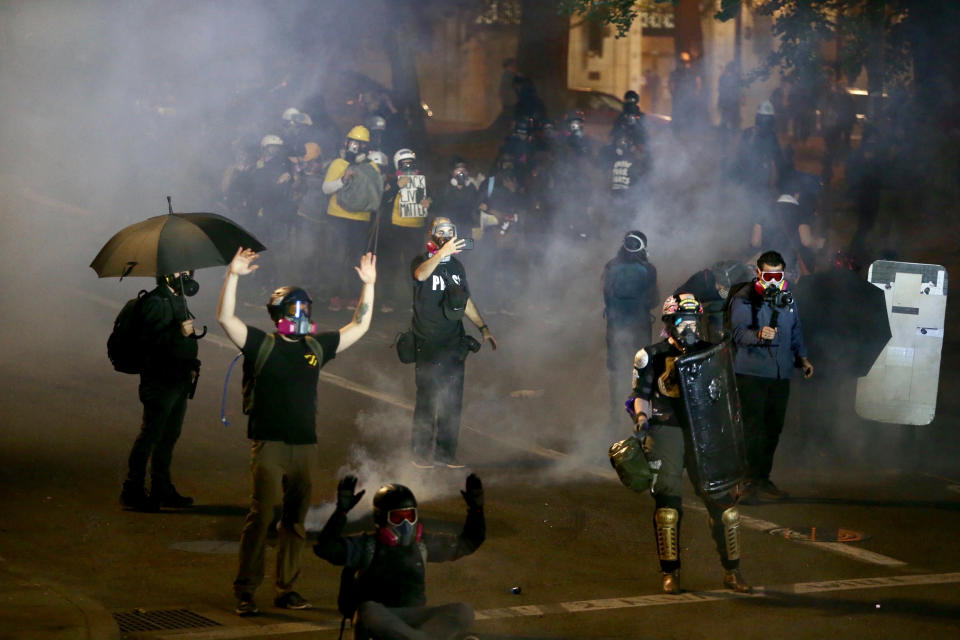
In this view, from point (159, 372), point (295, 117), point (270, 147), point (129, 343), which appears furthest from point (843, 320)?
point (295, 117)

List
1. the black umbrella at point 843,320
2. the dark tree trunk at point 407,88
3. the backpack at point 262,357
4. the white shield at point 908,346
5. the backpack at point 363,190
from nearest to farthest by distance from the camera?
the backpack at point 262,357 < the black umbrella at point 843,320 < the white shield at point 908,346 < the backpack at point 363,190 < the dark tree trunk at point 407,88

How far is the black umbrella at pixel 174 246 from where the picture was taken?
25.7 ft

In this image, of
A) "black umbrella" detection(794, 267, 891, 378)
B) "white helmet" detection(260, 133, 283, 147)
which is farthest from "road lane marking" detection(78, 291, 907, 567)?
"white helmet" detection(260, 133, 283, 147)

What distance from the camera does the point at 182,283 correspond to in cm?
872

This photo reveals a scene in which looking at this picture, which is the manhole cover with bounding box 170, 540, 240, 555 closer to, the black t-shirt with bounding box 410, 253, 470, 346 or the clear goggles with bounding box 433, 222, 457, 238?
the black t-shirt with bounding box 410, 253, 470, 346

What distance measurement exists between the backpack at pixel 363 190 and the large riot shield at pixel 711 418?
8.93 meters

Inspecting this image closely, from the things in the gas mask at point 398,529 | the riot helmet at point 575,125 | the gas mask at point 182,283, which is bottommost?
the gas mask at point 398,529

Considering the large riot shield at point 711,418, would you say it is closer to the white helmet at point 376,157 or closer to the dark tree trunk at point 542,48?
the white helmet at point 376,157

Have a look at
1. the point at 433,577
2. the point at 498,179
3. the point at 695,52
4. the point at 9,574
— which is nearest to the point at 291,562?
the point at 433,577

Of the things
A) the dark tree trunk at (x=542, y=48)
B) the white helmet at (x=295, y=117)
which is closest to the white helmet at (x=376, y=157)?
the white helmet at (x=295, y=117)

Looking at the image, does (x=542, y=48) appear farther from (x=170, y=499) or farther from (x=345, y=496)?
(x=345, y=496)

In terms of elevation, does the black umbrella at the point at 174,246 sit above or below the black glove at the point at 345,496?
above

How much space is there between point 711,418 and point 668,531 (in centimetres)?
63

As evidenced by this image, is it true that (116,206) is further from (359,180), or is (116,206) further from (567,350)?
(567,350)
